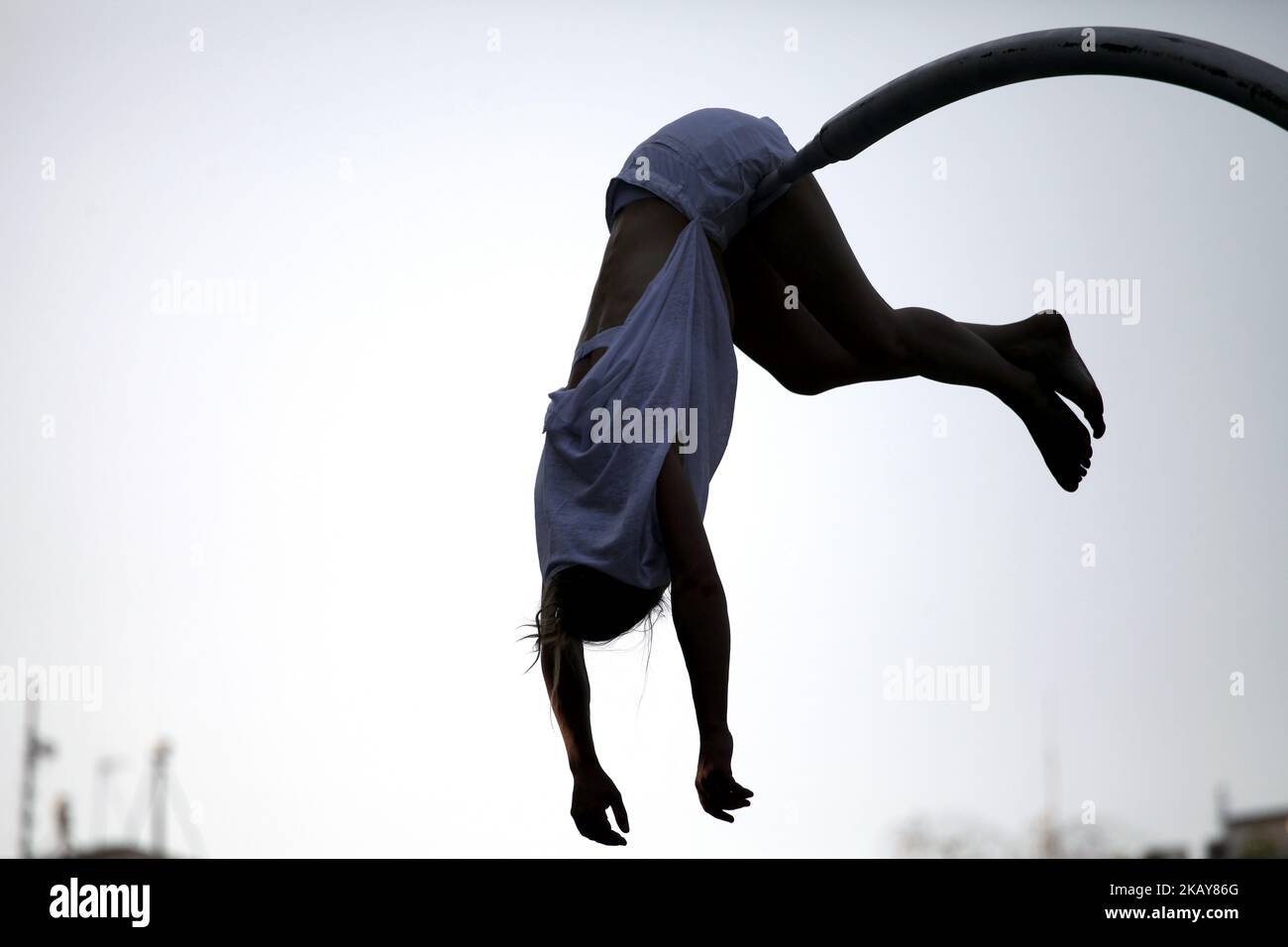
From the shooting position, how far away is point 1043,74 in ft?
12.9

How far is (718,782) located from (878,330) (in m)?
1.64

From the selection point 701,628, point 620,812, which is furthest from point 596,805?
point 701,628

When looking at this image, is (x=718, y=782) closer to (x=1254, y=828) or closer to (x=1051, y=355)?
(x=1051, y=355)

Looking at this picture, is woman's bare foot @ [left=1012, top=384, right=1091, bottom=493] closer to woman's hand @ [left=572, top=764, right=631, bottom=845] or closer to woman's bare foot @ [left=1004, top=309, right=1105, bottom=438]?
woman's bare foot @ [left=1004, top=309, right=1105, bottom=438]

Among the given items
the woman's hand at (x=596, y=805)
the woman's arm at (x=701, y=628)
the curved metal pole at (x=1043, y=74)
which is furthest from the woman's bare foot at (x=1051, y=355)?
the woman's hand at (x=596, y=805)

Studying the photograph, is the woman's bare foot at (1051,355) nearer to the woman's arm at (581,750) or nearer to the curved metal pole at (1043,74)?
the curved metal pole at (1043,74)

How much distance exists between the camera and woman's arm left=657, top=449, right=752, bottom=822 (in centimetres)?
376

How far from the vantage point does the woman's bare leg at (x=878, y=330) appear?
4.58m

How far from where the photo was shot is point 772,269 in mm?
4734

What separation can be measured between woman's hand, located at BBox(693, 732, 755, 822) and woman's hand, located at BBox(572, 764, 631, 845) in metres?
0.35
